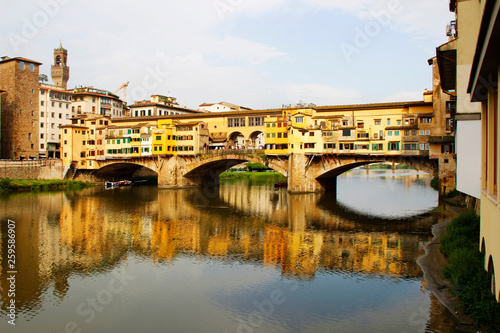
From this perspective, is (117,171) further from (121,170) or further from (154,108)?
(154,108)

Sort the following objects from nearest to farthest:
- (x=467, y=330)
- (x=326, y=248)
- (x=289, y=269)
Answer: (x=467, y=330)
(x=289, y=269)
(x=326, y=248)

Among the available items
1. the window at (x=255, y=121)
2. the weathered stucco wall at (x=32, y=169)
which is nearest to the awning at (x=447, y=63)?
the window at (x=255, y=121)

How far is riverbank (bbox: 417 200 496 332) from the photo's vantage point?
1046 centimetres

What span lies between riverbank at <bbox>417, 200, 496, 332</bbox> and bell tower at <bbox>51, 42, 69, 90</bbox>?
86329 millimetres

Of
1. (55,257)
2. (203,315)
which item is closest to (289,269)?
(203,315)

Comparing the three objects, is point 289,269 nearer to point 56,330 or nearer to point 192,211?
point 56,330

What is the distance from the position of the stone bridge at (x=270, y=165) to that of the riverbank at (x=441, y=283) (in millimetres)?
20042

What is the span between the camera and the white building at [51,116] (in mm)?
59750

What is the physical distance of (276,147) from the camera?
44375mm

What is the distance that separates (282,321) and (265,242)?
388 inches

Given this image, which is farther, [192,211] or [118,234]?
[192,211]

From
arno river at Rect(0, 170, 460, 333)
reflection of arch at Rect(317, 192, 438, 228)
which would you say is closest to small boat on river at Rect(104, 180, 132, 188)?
arno river at Rect(0, 170, 460, 333)

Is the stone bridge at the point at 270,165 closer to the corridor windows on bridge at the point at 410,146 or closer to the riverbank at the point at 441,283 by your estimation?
the corridor windows on bridge at the point at 410,146

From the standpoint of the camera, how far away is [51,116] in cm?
6106
